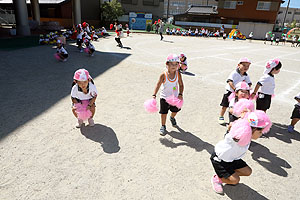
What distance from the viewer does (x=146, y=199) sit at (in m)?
2.78

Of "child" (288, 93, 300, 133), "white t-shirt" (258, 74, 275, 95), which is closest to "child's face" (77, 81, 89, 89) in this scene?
"white t-shirt" (258, 74, 275, 95)

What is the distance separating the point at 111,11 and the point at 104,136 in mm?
40217

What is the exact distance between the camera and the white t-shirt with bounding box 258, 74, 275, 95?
4449 mm

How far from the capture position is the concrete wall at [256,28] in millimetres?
43469

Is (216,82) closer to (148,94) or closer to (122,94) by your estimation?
(148,94)

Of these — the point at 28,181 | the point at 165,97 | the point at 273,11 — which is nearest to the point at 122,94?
the point at 165,97

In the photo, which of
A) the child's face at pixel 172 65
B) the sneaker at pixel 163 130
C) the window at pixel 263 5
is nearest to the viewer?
the child's face at pixel 172 65

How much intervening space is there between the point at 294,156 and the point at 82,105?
427cm

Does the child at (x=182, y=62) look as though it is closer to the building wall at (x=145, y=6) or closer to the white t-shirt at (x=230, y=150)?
the white t-shirt at (x=230, y=150)

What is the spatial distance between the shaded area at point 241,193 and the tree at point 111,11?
4184 centimetres

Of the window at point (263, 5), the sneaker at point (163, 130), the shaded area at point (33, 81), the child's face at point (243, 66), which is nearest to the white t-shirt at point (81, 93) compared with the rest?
the shaded area at point (33, 81)

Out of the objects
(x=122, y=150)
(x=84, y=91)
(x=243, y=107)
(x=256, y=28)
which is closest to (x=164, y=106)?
(x=122, y=150)

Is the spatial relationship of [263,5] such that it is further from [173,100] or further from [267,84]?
[173,100]

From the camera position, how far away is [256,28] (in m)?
43.9
